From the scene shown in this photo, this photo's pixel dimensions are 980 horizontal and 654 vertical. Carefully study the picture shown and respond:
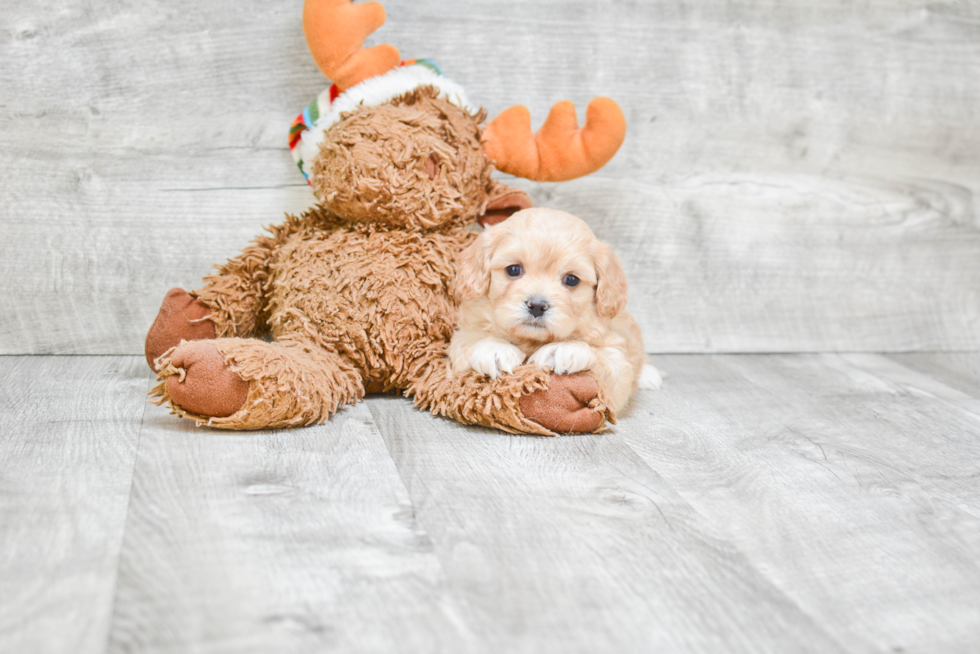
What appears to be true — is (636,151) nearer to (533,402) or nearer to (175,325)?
(533,402)

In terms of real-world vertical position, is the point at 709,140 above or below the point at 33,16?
below

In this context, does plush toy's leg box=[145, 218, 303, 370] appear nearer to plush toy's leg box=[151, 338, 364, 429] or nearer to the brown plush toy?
the brown plush toy

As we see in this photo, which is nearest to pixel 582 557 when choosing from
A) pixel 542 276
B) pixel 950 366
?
pixel 542 276

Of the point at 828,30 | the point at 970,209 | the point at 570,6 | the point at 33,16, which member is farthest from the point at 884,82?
the point at 33,16

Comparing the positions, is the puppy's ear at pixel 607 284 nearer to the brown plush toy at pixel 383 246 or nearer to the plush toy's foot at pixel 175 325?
the brown plush toy at pixel 383 246

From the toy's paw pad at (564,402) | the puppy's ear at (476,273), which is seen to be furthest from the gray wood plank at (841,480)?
the puppy's ear at (476,273)

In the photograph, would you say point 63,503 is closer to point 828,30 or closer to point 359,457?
point 359,457

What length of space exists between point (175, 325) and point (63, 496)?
0.64 metres

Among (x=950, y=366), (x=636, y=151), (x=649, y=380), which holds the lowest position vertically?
(x=950, y=366)

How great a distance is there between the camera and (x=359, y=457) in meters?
1.43

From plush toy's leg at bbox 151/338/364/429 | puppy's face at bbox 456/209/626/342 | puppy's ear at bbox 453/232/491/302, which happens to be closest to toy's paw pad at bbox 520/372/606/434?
puppy's face at bbox 456/209/626/342

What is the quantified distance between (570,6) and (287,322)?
113cm

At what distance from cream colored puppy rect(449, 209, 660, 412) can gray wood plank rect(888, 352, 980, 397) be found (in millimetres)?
1115

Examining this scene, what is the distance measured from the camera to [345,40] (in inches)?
69.9
